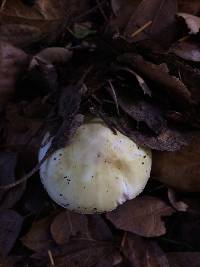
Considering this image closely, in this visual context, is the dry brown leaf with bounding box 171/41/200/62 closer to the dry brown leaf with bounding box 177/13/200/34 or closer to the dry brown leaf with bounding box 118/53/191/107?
the dry brown leaf with bounding box 177/13/200/34

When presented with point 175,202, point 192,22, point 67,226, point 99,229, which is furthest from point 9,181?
point 192,22

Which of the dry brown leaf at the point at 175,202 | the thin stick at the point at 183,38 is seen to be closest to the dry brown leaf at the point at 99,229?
the dry brown leaf at the point at 175,202

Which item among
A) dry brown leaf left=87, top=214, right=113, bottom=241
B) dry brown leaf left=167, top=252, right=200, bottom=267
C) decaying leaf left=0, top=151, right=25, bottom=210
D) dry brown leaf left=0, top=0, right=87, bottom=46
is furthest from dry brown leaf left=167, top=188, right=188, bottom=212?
dry brown leaf left=0, top=0, right=87, bottom=46

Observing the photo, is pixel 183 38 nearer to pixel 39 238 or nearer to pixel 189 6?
pixel 189 6

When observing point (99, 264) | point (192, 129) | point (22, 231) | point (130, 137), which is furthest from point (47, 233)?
point (192, 129)

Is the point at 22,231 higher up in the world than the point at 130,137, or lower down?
lower down

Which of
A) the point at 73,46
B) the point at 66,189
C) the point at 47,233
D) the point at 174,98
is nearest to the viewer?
the point at 66,189

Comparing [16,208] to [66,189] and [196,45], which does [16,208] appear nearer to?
[66,189]
